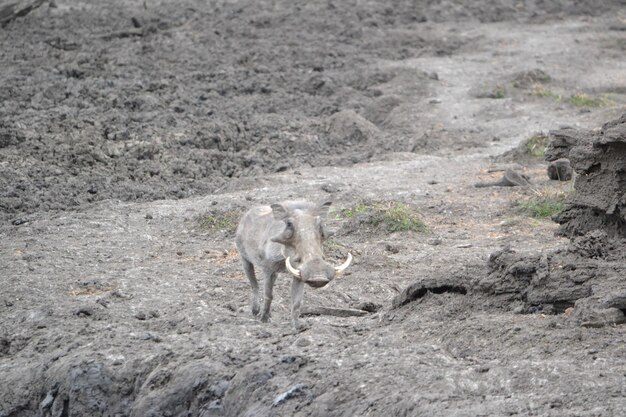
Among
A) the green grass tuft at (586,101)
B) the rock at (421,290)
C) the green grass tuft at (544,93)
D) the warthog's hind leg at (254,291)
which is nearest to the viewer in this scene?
the rock at (421,290)

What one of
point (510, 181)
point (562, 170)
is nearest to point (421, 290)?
point (510, 181)

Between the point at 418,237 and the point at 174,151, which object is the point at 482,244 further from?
the point at 174,151

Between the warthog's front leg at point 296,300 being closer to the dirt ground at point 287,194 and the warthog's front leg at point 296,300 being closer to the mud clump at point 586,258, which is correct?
the dirt ground at point 287,194

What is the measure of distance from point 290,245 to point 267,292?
0.74 meters

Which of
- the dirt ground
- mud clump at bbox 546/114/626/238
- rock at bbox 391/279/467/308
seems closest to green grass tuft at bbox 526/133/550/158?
the dirt ground

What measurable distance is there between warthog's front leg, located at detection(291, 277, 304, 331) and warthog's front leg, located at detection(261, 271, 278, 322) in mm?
209

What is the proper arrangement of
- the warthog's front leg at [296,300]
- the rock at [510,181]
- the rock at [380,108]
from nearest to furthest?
the warthog's front leg at [296,300] < the rock at [510,181] < the rock at [380,108]

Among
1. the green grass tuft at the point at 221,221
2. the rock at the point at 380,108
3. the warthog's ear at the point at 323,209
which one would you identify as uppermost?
the warthog's ear at the point at 323,209

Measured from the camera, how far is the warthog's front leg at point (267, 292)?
9211mm

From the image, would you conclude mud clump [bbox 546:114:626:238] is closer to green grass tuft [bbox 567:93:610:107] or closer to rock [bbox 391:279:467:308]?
rock [bbox 391:279:467:308]

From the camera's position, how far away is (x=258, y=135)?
1720cm

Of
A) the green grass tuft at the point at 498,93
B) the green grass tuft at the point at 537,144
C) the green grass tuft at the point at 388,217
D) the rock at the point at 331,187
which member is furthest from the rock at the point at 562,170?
the green grass tuft at the point at 498,93

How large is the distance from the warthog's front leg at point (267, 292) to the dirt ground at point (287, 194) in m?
0.09

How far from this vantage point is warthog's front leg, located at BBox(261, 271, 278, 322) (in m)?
9.21
